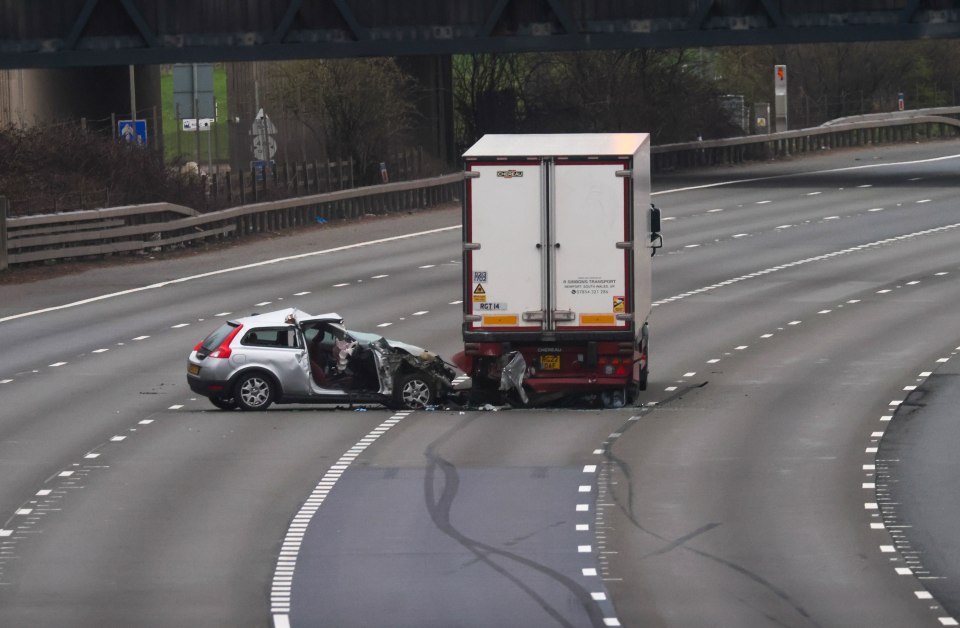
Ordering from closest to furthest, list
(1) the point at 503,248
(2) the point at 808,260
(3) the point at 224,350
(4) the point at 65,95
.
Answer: (3) the point at 224,350, (1) the point at 503,248, (2) the point at 808,260, (4) the point at 65,95

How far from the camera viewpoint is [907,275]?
140 ft

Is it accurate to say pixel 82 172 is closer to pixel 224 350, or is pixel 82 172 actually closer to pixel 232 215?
pixel 232 215

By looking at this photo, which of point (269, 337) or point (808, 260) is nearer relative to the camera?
point (269, 337)

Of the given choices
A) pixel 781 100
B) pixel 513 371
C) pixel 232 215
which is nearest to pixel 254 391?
pixel 513 371

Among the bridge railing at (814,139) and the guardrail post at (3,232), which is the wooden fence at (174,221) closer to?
the guardrail post at (3,232)

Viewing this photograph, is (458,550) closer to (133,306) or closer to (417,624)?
(417,624)

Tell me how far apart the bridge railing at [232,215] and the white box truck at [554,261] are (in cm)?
1904

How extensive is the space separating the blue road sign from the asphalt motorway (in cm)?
1283

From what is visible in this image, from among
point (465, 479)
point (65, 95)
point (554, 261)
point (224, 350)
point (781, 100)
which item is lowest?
point (465, 479)

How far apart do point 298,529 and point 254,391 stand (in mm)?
7378

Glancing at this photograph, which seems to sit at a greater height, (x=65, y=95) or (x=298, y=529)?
(x=65, y=95)

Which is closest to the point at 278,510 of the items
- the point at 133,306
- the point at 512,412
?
the point at 512,412

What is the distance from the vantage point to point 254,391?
26359 millimetres

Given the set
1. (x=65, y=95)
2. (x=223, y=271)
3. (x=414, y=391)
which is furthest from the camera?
(x=65, y=95)
